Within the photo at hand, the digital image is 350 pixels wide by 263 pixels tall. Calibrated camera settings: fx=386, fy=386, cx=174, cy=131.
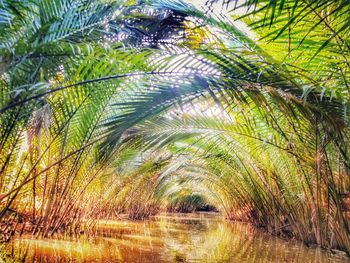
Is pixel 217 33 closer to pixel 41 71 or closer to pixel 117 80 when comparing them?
pixel 117 80

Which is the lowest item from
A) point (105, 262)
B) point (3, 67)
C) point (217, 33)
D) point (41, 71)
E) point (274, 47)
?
point (105, 262)

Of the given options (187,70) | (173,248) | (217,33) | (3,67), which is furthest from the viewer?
(173,248)

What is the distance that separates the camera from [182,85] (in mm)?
3312

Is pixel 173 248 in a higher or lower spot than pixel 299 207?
lower

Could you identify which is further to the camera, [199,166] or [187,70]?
[199,166]

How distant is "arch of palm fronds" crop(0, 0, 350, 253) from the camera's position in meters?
3.07

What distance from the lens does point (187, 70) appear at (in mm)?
3240

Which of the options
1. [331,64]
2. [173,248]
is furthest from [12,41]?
[173,248]

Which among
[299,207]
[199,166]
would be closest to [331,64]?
[299,207]

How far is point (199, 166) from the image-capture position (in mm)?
10820

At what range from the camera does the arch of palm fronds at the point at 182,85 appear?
3.07m

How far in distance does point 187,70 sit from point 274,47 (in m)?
1.01

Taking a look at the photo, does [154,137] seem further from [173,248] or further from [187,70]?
[187,70]

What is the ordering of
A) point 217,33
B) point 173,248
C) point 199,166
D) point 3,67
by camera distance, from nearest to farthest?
point 3,67, point 217,33, point 173,248, point 199,166
